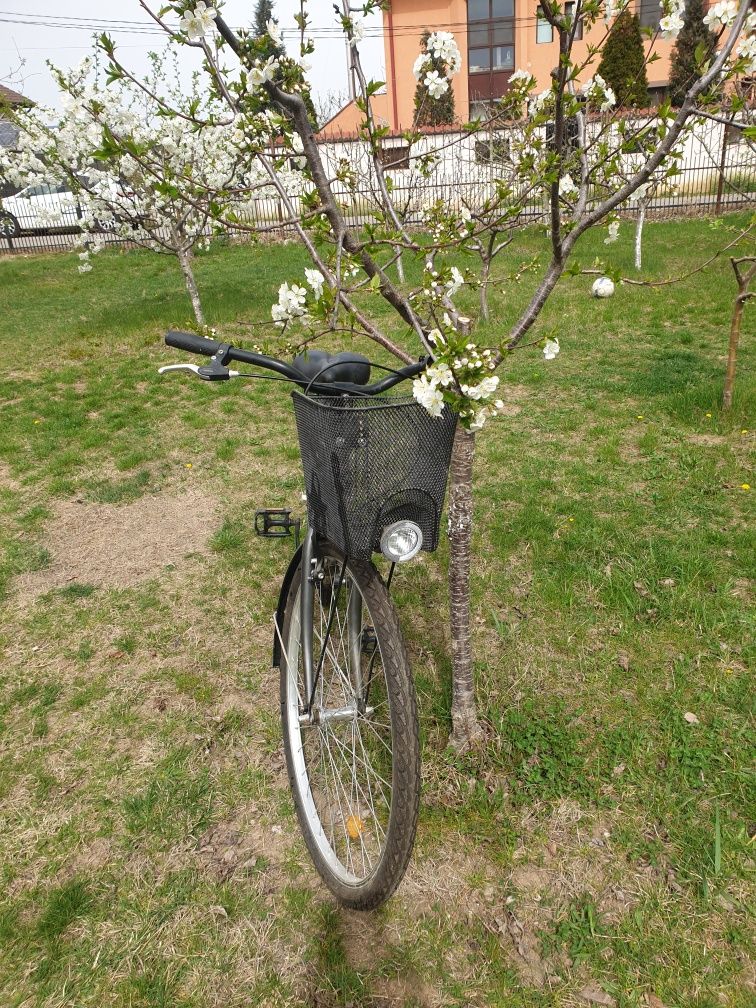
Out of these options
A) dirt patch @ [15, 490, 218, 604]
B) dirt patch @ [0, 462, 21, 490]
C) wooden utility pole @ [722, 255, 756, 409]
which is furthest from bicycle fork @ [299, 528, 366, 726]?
wooden utility pole @ [722, 255, 756, 409]

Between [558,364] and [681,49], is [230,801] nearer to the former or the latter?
[558,364]

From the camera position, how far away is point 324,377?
1900mm

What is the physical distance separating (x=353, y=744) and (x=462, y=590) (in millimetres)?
612

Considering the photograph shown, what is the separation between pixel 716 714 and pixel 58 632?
9.38ft

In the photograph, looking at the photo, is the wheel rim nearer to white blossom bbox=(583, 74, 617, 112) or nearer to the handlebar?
the handlebar

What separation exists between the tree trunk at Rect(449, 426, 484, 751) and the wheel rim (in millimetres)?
269

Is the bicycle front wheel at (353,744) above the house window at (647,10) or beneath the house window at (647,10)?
beneath

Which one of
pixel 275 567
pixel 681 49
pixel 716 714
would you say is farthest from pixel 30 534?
pixel 681 49

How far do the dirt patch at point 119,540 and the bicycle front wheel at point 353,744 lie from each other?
1.59m

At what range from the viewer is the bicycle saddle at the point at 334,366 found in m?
1.89

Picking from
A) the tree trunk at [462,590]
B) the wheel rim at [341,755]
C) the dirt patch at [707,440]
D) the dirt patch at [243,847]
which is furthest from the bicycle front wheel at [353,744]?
the dirt patch at [707,440]

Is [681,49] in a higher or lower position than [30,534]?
higher

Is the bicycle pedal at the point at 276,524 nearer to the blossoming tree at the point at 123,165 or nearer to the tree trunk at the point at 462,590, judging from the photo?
the tree trunk at the point at 462,590

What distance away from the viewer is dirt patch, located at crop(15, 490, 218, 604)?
11.7 feet
